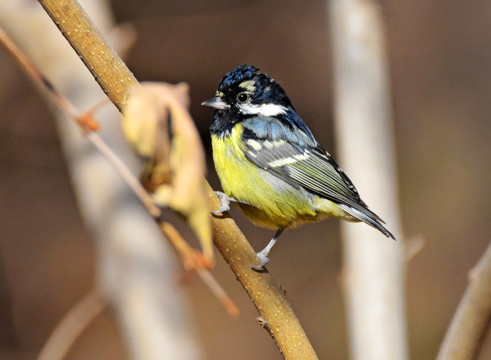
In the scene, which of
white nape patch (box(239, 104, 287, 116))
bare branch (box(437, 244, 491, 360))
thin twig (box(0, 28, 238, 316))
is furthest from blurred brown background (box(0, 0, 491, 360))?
thin twig (box(0, 28, 238, 316))

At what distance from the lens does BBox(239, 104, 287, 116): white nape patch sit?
3.36 metres

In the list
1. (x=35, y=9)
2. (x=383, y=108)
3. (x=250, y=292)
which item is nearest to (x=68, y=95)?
(x=35, y=9)

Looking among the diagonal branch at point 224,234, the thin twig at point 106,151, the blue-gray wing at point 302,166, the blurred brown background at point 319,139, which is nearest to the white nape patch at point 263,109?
the blue-gray wing at point 302,166

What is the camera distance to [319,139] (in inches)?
302

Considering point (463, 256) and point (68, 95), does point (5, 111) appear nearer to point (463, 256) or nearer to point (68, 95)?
point (68, 95)

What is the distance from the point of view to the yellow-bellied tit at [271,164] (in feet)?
10.1

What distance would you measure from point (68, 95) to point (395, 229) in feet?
7.50

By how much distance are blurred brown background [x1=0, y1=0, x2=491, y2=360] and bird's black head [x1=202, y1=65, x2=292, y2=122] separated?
388 centimetres

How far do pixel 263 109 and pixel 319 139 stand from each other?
434 cm

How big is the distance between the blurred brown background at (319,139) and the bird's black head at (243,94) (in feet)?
12.7

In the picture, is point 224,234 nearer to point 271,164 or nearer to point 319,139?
point 271,164

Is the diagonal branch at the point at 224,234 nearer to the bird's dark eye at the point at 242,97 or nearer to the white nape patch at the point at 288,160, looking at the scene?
the white nape patch at the point at 288,160

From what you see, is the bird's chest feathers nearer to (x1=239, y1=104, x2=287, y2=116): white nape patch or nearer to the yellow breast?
the yellow breast

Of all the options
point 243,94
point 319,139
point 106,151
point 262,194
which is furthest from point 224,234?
point 319,139
